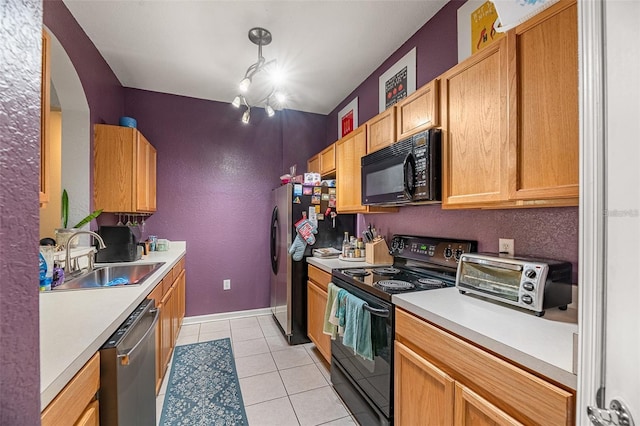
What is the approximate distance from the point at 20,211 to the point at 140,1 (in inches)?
84.0

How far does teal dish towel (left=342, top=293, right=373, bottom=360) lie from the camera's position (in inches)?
59.0

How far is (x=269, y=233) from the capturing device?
3.52m

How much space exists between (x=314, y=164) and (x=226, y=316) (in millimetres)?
2117

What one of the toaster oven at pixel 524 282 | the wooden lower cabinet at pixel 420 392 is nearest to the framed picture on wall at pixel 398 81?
the toaster oven at pixel 524 282

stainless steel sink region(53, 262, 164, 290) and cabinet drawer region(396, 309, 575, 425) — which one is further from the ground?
stainless steel sink region(53, 262, 164, 290)

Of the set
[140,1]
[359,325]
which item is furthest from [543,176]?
[140,1]

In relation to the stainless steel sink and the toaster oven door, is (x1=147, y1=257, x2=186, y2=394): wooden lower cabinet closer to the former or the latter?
the stainless steel sink

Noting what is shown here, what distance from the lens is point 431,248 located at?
6.22 feet

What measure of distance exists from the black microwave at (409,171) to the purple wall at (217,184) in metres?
1.90

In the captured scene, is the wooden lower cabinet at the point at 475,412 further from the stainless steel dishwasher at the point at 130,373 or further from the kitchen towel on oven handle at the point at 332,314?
the stainless steel dishwasher at the point at 130,373

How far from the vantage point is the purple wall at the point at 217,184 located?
3.18 m

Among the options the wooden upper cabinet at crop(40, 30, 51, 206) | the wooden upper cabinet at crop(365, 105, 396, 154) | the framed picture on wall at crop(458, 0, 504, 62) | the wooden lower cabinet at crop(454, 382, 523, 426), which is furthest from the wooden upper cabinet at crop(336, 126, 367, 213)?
the wooden upper cabinet at crop(40, 30, 51, 206)

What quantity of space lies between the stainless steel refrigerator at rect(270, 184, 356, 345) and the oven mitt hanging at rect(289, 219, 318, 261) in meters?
0.05
